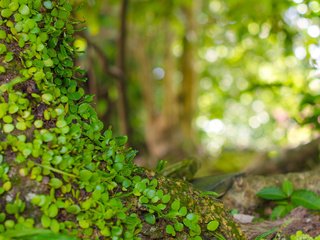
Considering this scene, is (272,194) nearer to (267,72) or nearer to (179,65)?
(179,65)

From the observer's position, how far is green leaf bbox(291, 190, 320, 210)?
169 cm

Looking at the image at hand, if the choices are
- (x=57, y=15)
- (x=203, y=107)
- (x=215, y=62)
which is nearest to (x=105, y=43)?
(x=215, y=62)

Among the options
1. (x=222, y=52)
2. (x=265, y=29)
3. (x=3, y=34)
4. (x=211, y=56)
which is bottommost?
(x=3, y=34)

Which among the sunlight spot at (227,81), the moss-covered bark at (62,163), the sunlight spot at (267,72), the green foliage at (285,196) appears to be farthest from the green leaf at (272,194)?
the sunlight spot at (267,72)

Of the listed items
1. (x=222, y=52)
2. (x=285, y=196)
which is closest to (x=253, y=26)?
(x=285, y=196)

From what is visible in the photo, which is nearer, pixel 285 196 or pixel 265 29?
pixel 285 196

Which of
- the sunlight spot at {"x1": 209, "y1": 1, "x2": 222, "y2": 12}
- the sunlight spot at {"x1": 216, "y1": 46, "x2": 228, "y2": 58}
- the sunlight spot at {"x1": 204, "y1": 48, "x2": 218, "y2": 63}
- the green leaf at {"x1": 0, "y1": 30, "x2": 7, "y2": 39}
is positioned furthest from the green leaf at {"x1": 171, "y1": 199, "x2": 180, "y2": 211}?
the sunlight spot at {"x1": 204, "y1": 48, "x2": 218, "y2": 63}

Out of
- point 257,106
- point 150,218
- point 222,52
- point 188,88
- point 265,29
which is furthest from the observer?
point 257,106

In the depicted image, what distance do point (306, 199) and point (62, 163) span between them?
1.00 metres

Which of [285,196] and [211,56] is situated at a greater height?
[211,56]

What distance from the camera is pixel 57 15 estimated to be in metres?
1.27

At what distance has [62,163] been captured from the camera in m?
1.11

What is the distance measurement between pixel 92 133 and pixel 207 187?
0.76 metres

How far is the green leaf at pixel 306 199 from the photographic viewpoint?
1.69m
